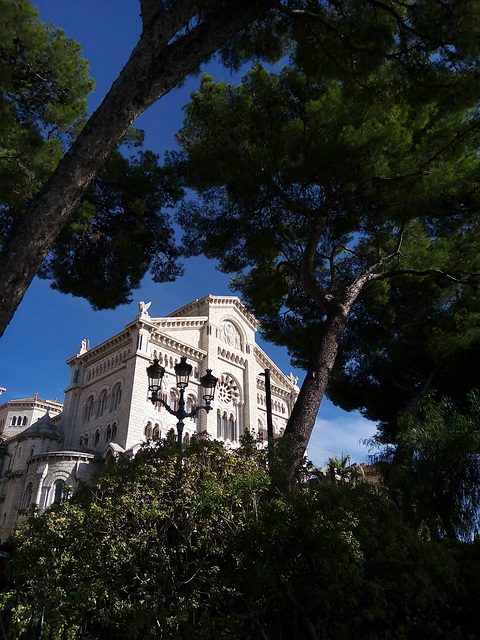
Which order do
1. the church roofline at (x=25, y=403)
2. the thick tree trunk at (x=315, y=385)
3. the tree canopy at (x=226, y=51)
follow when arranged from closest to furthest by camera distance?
1. the tree canopy at (x=226, y=51)
2. the thick tree trunk at (x=315, y=385)
3. the church roofline at (x=25, y=403)

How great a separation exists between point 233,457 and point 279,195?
6.10m

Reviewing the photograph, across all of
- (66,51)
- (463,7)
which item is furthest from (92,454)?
(463,7)

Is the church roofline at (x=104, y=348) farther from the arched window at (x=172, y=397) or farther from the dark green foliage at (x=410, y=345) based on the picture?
the dark green foliage at (x=410, y=345)

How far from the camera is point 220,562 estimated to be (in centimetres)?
475

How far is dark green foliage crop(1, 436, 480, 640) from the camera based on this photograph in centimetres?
425

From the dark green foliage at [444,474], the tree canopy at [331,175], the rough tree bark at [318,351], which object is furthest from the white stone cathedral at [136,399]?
the rough tree bark at [318,351]

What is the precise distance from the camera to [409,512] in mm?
10656

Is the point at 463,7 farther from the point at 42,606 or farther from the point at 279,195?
the point at 42,606

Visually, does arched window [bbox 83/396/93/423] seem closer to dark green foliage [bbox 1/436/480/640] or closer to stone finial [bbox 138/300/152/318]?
stone finial [bbox 138/300/152/318]

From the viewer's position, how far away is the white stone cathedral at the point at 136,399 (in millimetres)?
23234

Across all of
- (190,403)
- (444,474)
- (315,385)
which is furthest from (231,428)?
(315,385)

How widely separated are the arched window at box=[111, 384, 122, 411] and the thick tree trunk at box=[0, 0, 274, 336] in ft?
70.0

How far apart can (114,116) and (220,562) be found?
16.1 ft

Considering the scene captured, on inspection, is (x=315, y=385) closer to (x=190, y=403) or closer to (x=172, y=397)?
(x=172, y=397)
